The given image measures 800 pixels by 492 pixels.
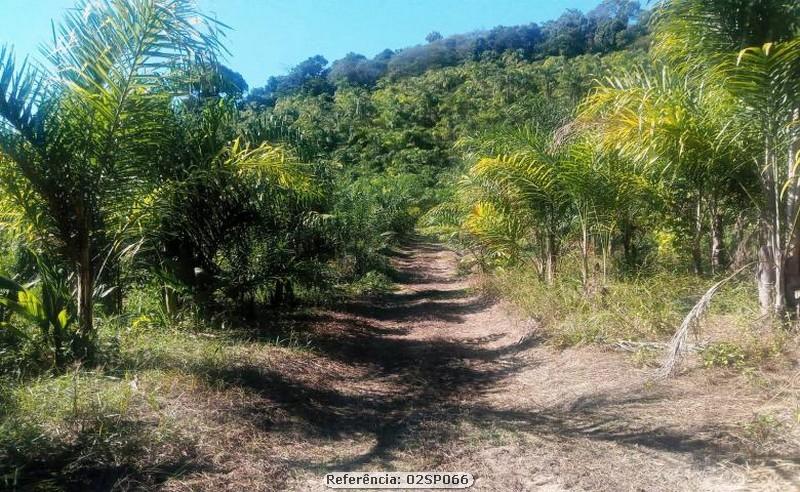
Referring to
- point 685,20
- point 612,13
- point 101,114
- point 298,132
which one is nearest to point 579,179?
point 685,20

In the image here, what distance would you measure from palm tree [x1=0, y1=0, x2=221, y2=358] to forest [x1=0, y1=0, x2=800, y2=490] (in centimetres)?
2

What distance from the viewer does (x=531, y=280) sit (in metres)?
9.79

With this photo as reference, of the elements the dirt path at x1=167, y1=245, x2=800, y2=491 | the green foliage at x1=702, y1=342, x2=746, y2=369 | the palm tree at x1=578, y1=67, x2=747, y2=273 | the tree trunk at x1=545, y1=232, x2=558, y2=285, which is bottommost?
the dirt path at x1=167, y1=245, x2=800, y2=491

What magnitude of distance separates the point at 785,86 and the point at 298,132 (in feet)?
19.6

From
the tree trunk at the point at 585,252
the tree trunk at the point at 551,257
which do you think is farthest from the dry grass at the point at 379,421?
the tree trunk at the point at 551,257

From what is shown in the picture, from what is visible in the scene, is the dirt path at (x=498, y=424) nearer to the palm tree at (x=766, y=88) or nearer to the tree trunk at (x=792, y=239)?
the tree trunk at (x=792, y=239)

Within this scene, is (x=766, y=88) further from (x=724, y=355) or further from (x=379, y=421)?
(x=379, y=421)

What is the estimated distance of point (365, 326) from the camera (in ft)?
30.8

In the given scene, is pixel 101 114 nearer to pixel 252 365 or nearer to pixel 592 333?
pixel 252 365

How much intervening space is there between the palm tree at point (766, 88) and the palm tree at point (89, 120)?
4052mm

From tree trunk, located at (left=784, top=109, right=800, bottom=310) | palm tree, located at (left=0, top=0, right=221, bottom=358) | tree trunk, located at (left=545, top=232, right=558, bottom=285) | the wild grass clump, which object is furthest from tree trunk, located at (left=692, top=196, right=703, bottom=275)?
palm tree, located at (left=0, top=0, right=221, bottom=358)

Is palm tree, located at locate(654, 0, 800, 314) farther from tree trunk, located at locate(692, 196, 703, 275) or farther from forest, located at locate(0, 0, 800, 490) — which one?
tree trunk, located at locate(692, 196, 703, 275)

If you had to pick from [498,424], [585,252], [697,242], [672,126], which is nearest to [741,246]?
[697,242]

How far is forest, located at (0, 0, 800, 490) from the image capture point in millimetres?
3709
